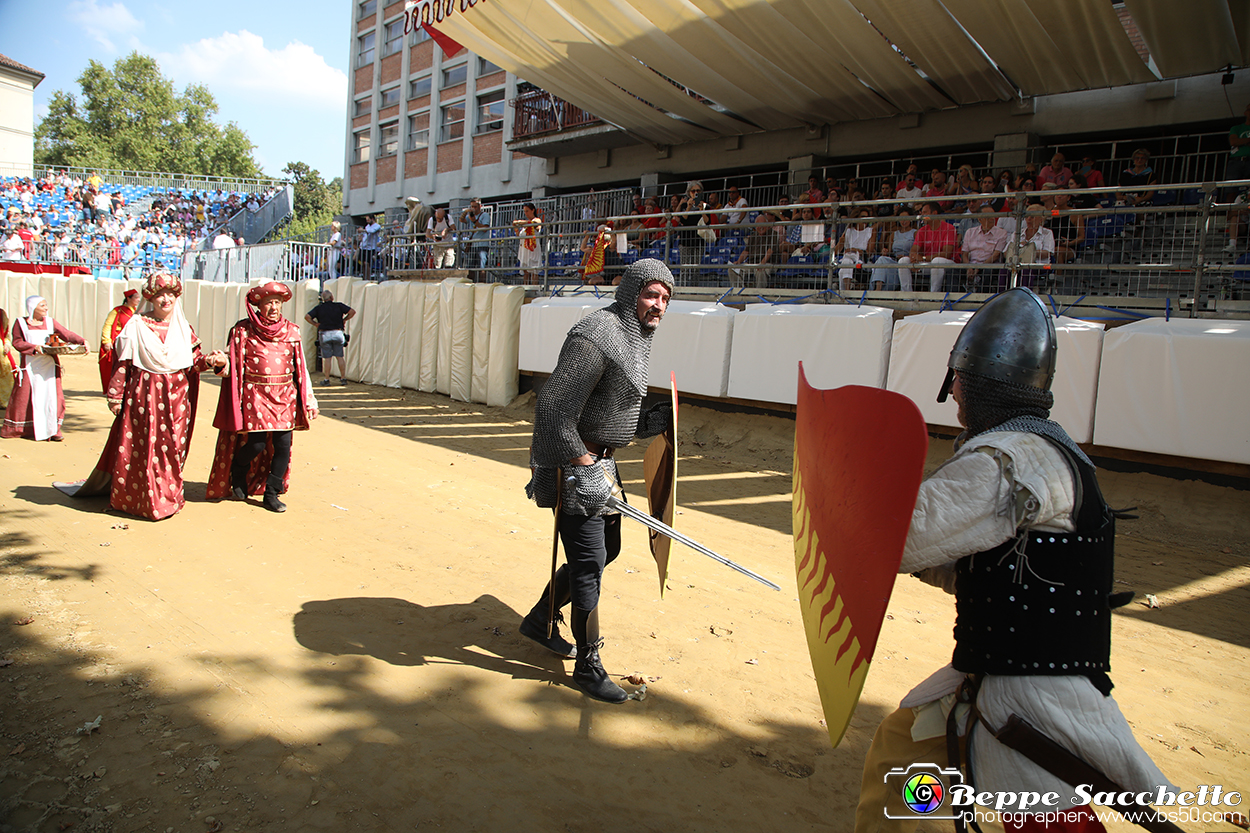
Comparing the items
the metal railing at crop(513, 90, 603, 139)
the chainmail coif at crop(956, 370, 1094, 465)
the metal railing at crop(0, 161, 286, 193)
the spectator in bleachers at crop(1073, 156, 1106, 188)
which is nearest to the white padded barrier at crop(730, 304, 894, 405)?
the spectator in bleachers at crop(1073, 156, 1106, 188)

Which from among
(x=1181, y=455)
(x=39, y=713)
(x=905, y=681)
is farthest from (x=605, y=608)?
(x=1181, y=455)

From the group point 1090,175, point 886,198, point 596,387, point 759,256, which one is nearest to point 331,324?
point 759,256

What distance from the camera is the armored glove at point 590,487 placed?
320 cm

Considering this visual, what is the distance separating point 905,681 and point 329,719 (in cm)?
273

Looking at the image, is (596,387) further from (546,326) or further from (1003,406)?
(546,326)

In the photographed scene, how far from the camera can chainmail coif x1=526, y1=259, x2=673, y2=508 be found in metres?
3.22

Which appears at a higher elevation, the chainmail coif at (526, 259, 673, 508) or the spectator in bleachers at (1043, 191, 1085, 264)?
the spectator in bleachers at (1043, 191, 1085, 264)

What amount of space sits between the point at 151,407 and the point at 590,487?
4219mm

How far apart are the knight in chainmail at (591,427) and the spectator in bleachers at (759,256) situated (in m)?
6.59

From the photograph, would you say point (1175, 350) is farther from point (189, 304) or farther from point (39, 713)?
point (189, 304)

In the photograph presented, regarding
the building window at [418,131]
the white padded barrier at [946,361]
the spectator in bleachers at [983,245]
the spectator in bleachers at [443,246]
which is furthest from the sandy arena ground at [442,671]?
the building window at [418,131]

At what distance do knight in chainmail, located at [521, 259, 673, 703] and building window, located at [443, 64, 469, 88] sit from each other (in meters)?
26.2

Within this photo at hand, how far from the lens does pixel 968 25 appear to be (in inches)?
404

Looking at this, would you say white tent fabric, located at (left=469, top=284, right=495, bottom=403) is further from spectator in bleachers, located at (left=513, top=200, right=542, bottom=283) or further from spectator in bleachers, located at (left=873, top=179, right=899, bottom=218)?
spectator in bleachers, located at (left=873, top=179, right=899, bottom=218)
